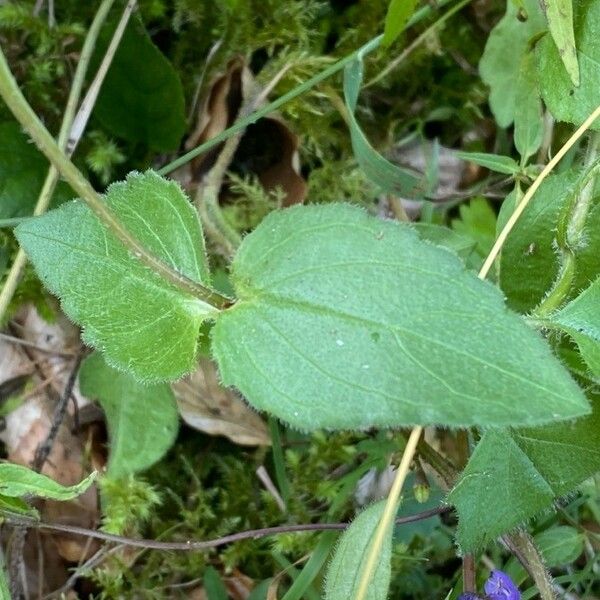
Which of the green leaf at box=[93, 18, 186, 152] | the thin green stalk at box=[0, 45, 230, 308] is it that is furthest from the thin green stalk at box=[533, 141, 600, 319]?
the green leaf at box=[93, 18, 186, 152]

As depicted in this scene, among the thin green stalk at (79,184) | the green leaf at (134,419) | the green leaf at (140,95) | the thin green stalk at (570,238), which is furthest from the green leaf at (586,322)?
the green leaf at (140,95)

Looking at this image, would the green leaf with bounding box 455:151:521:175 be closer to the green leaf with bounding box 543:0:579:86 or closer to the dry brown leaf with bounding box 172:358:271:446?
the green leaf with bounding box 543:0:579:86

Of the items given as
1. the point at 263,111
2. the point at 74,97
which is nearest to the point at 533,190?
the point at 263,111

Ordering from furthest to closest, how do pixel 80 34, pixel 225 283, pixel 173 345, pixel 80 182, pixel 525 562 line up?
pixel 80 34 < pixel 225 283 < pixel 525 562 < pixel 173 345 < pixel 80 182

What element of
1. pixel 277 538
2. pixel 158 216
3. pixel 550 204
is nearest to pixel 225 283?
pixel 158 216

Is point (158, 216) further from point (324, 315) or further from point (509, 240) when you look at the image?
point (509, 240)
